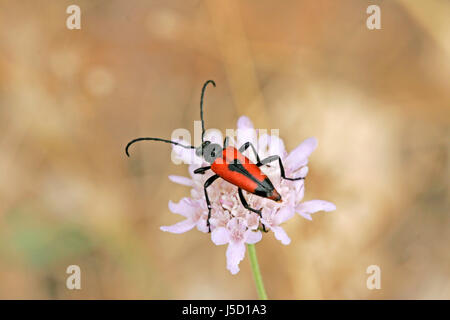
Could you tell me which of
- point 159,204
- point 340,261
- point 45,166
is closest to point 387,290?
point 340,261

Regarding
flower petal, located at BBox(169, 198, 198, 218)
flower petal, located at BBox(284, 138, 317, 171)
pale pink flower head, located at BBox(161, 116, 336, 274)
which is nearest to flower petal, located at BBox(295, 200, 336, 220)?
pale pink flower head, located at BBox(161, 116, 336, 274)

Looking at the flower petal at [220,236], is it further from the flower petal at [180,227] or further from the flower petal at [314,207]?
the flower petal at [314,207]

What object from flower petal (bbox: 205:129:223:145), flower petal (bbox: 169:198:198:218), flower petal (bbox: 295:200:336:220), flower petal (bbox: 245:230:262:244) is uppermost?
flower petal (bbox: 205:129:223:145)

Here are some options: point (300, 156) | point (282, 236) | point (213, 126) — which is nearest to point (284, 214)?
point (282, 236)

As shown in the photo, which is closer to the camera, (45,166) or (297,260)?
(297,260)

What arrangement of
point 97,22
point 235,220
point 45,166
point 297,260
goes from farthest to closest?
1. point 97,22
2. point 45,166
3. point 297,260
4. point 235,220

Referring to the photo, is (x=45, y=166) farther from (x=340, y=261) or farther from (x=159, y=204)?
(x=340, y=261)

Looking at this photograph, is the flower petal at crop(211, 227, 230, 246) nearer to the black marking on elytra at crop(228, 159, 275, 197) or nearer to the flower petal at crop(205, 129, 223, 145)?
the black marking on elytra at crop(228, 159, 275, 197)
